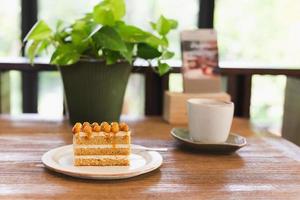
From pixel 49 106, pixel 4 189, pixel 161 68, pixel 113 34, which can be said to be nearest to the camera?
pixel 4 189

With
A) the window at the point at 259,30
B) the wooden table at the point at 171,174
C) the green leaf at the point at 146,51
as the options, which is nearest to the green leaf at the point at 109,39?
the green leaf at the point at 146,51

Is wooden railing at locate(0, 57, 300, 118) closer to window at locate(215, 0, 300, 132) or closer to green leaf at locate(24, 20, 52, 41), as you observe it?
green leaf at locate(24, 20, 52, 41)

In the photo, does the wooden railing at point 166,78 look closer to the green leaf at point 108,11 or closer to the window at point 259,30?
the green leaf at point 108,11

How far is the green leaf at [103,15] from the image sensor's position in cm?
129

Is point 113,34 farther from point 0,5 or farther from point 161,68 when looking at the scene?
point 0,5

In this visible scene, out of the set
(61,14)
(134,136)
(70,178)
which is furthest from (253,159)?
(61,14)

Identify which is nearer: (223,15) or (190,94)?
(190,94)

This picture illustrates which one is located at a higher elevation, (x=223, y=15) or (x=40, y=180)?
(x=223, y=15)

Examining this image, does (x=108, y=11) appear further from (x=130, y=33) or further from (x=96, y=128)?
(x=96, y=128)

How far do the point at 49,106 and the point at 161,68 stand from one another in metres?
1.39

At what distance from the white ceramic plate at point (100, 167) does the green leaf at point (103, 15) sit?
414mm

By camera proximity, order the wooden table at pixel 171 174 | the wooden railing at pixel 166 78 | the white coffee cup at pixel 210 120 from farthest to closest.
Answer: the wooden railing at pixel 166 78 < the white coffee cup at pixel 210 120 < the wooden table at pixel 171 174

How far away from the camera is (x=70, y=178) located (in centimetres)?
93

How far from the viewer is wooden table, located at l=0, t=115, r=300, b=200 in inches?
33.6
